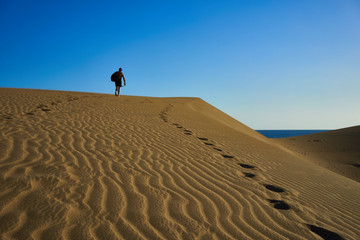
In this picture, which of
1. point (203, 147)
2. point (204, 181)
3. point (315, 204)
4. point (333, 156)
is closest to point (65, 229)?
point (204, 181)

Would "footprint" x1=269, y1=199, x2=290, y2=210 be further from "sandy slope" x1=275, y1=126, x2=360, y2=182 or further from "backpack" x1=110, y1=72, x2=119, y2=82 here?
"backpack" x1=110, y1=72, x2=119, y2=82

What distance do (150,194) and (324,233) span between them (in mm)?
2023

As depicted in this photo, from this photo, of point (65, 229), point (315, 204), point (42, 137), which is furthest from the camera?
point (42, 137)

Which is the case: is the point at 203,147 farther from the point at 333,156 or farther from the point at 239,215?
the point at 333,156

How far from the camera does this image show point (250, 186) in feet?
11.4

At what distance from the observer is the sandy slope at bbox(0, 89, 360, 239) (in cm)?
205

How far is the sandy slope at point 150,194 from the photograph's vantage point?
205cm

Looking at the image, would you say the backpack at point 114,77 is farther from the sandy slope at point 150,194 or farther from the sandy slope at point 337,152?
the sandy slope at point 337,152

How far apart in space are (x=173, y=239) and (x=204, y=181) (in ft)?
5.01

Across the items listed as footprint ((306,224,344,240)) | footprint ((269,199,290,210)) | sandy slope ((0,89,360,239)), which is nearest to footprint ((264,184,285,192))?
sandy slope ((0,89,360,239))

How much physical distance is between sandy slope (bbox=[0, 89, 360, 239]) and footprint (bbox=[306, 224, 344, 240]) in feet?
0.06

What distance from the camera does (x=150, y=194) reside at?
272 cm

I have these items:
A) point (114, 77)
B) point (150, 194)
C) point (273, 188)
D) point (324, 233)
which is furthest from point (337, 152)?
point (114, 77)

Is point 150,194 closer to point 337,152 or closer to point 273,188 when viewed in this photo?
point 273,188
